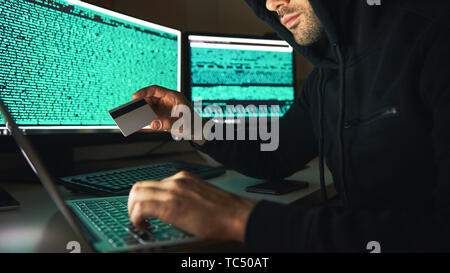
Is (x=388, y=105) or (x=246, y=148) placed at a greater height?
(x=388, y=105)

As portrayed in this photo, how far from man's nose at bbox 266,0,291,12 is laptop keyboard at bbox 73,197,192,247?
0.59 m

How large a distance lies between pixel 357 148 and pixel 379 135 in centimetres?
6

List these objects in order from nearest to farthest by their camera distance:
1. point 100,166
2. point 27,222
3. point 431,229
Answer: point 431,229
point 27,222
point 100,166

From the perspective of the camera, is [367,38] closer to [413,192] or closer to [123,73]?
[413,192]

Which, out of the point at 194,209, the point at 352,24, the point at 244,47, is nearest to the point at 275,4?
the point at 352,24

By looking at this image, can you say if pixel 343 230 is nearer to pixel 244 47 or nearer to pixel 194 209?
pixel 194 209

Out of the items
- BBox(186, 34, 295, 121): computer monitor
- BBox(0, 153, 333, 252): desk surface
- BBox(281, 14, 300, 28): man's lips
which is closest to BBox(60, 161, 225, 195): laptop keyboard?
BBox(0, 153, 333, 252): desk surface

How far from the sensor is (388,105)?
1.87 feet

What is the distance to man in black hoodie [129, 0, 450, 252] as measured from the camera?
389mm

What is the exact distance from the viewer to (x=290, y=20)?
839 millimetres

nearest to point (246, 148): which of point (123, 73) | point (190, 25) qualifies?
point (123, 73)

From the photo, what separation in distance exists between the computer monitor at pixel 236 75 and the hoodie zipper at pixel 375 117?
516 millimetres

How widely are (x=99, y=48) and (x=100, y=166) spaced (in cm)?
38

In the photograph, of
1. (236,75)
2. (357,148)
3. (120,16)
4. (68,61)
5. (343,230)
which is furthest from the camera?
(236,75)
